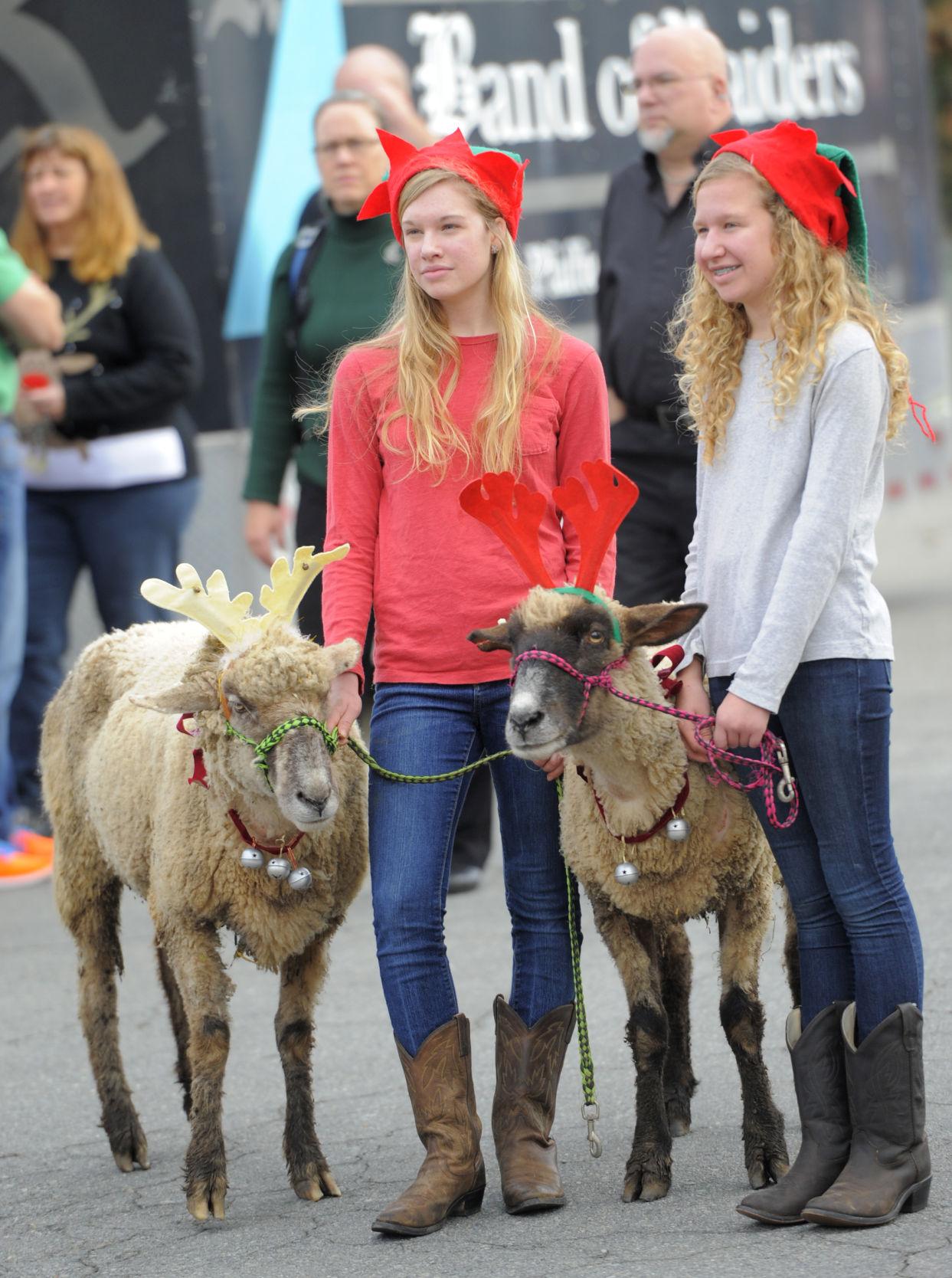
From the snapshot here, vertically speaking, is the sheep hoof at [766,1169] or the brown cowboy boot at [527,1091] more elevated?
the brown cowboy boot at [527,1091]

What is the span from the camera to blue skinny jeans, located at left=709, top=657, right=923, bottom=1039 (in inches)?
137

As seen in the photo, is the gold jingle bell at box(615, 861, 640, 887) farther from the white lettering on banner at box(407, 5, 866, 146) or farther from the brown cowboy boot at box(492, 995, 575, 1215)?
the white lettering on banner at box(407, 5, 866, 146)

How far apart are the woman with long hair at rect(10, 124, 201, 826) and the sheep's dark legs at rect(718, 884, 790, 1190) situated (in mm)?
3843

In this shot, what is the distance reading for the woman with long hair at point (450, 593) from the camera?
12.3 feet

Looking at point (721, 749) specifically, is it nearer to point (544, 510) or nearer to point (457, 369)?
point (544, 510)

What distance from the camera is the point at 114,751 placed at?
14.4ft

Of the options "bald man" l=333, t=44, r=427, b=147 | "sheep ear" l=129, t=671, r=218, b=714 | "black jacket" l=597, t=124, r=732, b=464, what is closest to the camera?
"sheep ear" l=129, t=671, r=218, b=714

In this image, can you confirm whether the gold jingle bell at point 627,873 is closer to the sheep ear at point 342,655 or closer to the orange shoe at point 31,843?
the sheep ear at point 342,655

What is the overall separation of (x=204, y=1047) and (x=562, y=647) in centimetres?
120

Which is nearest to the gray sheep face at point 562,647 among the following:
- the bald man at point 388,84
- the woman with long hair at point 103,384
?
the bald man at point 388,84

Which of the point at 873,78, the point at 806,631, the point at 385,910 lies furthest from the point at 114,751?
the point at 873,78

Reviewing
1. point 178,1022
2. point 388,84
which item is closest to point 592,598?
point 178,1022

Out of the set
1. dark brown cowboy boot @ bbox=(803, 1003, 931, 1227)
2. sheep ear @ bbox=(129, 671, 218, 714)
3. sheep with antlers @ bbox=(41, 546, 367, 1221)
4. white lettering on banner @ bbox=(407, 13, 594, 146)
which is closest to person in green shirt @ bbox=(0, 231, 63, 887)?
sheep with antlers @ bbox=(41, 546, 367, 1221)

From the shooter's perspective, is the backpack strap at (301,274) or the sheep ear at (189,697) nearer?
the sheep ear at (189,697)
